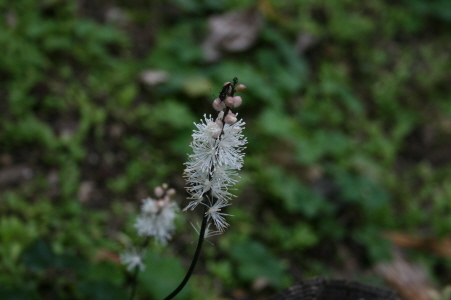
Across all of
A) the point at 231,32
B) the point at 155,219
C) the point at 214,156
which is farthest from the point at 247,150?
the point at 214,156

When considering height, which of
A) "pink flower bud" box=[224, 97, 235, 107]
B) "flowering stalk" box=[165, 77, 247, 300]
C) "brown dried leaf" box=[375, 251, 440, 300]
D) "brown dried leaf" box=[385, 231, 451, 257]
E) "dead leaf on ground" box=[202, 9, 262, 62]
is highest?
"dead leaf on ground" box=[202, 9, 262, 62]

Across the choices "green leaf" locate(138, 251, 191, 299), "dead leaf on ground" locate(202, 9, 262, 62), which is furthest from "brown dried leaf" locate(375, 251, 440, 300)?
"dead leaf on ground" locate(202, 9, 262, 62)

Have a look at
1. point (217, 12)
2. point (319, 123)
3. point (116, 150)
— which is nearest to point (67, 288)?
point (116, 150)

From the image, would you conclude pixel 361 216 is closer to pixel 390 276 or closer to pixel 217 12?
pixel 390 276

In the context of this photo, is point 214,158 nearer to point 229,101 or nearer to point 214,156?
point 214,156

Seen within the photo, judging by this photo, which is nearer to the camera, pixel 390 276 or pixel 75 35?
pixel 390 276

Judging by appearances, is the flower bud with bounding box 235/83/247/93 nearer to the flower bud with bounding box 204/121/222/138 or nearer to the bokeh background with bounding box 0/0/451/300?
the flower bud with bounding box 204/121/222/138

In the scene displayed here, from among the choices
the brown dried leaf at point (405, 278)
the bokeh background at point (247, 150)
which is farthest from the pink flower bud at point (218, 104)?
the brown dried leaf at point (405, 278)

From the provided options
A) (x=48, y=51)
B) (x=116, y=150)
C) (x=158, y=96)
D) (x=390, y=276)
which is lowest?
(x=390, y=276)
